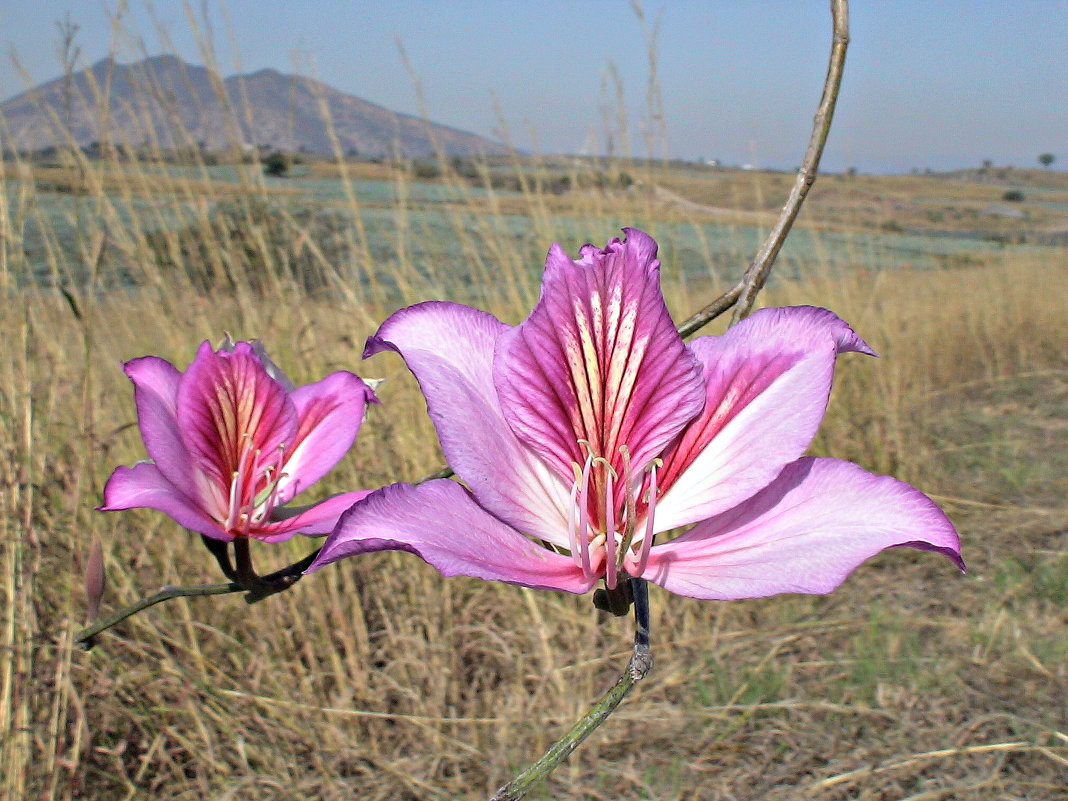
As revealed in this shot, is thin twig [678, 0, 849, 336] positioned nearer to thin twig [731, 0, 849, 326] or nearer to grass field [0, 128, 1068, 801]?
thin twig [731, 0, 849, 326]

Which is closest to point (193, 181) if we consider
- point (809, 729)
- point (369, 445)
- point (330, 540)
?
point (369, 445)

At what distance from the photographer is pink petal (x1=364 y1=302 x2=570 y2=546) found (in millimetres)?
302

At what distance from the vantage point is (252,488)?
0.41 metres

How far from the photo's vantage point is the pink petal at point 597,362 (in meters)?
0.33

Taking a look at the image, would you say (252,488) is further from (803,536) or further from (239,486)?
(803,536)

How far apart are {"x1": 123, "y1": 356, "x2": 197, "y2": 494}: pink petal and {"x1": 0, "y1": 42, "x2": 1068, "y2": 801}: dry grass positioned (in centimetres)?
70

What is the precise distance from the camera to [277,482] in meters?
0.41

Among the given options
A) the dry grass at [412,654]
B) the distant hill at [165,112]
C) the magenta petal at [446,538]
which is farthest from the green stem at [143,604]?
the distant hill at [165,112]

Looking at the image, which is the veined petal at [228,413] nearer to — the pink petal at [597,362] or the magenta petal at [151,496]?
the magenta petal at [151,496]

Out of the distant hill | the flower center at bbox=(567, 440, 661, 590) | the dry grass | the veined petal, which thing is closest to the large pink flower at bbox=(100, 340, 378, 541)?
the veined petal

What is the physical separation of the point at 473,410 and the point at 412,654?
5.32ft

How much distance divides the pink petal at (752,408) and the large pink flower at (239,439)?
0.14 meters

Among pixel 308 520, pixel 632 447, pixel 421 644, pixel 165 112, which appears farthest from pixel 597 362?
pixel 165 112

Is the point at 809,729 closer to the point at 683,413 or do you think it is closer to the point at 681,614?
the point at 681,614
